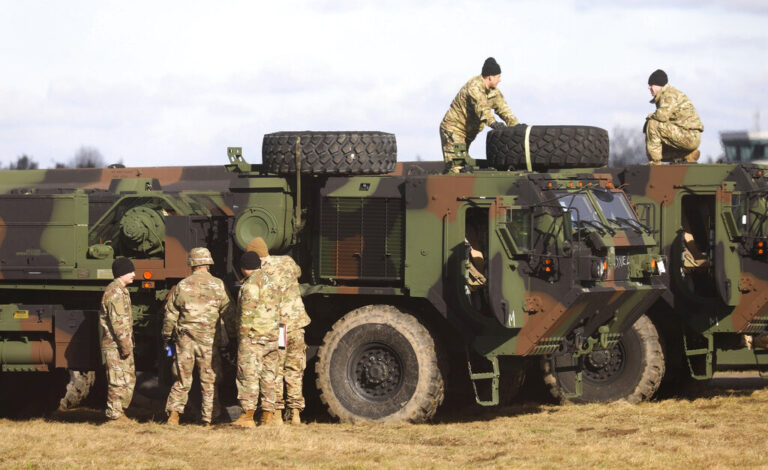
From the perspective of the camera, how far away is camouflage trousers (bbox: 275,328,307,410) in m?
14.6

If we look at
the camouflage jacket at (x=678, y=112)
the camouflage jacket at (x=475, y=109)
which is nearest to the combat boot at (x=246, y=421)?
the camouflage jacket at (x=475, y=109)

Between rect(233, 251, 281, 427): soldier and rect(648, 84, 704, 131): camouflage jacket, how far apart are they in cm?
621

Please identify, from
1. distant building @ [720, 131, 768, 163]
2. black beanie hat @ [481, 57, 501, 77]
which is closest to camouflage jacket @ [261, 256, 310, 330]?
black beanie hat @ [481, 57, 501, 77]

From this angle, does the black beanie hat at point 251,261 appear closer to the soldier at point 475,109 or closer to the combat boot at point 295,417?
the combat boot at point 295,417

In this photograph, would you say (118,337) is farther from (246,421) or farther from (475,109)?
(475,109)

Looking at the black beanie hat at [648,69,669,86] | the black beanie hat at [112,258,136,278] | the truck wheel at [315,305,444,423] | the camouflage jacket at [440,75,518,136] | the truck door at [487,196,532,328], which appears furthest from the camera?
the black beanie hat at [648,69,669,86]

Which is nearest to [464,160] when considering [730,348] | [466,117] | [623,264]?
[466,117]

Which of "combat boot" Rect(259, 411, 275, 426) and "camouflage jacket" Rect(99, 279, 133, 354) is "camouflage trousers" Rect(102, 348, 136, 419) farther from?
"combat boot" Rect(259, 411, 275, 426)

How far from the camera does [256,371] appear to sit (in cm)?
1420

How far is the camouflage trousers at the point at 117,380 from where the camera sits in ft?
48.4

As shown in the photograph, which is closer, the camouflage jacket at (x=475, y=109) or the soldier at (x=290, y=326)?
the soldier at (x=290, y=326)

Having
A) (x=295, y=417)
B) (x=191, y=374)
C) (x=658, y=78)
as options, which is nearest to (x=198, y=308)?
(x=191, y=374)

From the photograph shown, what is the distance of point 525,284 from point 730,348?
12.9ft

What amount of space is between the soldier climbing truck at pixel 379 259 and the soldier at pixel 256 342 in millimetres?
801
